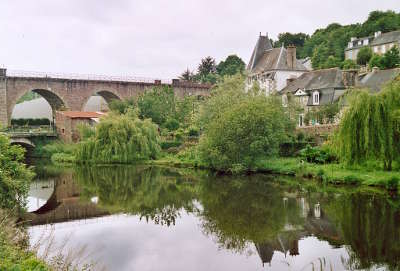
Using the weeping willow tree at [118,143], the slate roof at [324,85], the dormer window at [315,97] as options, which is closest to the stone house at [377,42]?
the slate roof at [324,85]

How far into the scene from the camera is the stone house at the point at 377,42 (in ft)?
188

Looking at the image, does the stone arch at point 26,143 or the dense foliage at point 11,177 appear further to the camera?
the stone arch at point 26,143

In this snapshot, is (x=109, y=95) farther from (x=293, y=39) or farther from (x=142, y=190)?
(x=293, y=39)

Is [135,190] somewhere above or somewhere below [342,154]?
below

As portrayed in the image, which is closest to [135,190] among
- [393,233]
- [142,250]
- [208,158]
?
[208,158]

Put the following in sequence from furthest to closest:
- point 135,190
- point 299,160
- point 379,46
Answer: point 379,46
point 299,160
point 135,190

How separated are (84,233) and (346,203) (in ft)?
33.1

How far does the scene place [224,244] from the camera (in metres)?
13.2

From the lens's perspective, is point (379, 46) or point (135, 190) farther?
point (379, 46)

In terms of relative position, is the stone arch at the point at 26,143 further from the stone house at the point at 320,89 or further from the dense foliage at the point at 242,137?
the stone house at the point at 320,89

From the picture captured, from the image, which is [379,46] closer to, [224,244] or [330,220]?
[330,220]

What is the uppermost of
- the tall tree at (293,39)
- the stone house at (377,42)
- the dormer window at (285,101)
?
the tall tree at (293,39)

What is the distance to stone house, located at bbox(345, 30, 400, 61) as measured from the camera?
5728cm

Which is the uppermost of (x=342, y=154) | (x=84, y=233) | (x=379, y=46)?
(x=379, y=46)
